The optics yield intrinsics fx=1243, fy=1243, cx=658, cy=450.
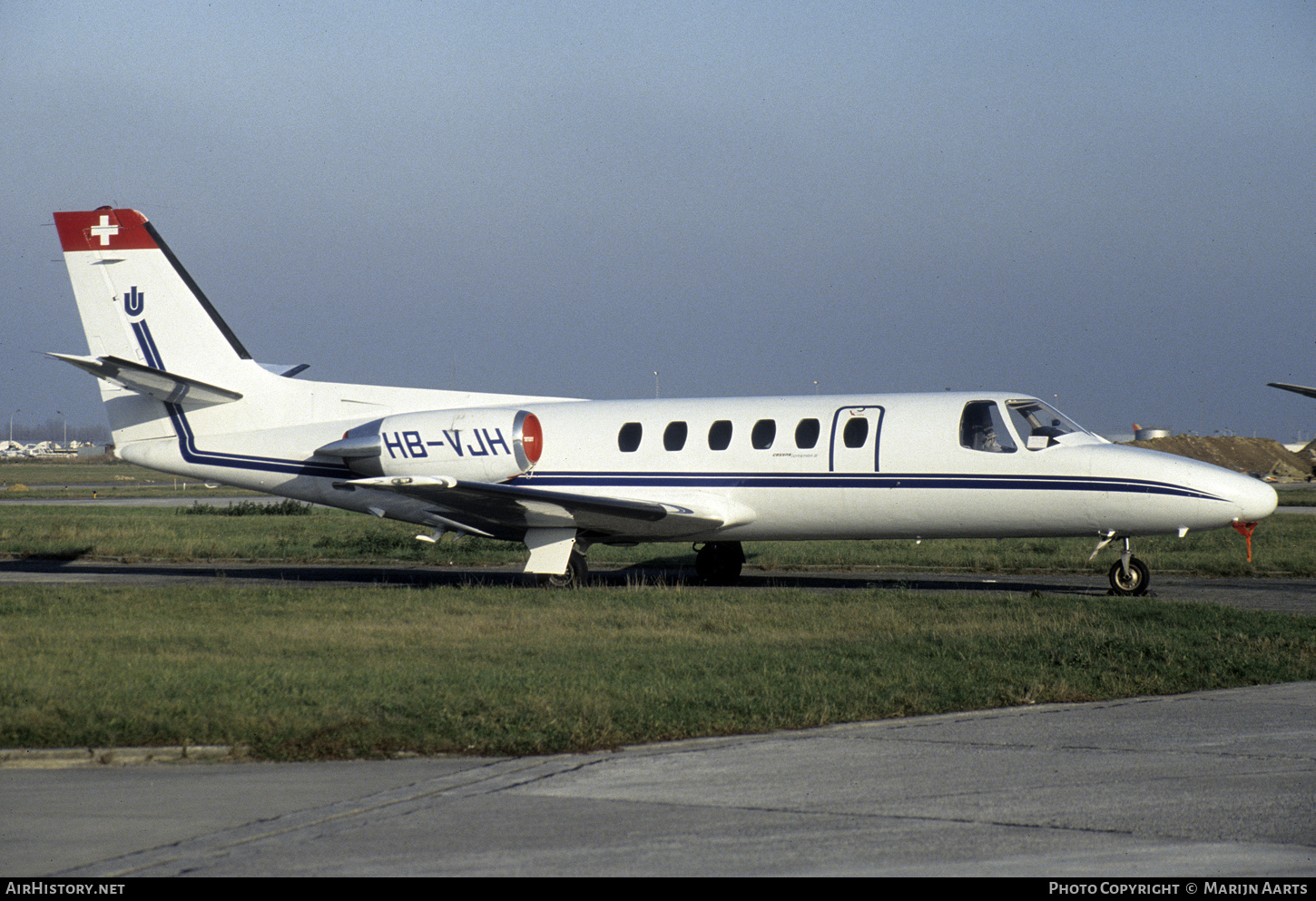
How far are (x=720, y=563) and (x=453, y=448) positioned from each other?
189 inches

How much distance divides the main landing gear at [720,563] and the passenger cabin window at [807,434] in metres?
2.87

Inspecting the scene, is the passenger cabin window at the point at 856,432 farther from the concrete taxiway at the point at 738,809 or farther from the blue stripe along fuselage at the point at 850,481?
the concrete taxiway at the point at 738,809

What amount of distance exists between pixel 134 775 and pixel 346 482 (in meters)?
13.5

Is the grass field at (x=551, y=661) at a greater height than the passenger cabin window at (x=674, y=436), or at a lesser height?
lesser

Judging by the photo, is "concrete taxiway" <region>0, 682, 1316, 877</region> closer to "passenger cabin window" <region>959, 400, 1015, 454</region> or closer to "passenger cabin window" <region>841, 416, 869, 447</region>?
"passenger cabin window" <region>959, 400, 1015, 454</region>

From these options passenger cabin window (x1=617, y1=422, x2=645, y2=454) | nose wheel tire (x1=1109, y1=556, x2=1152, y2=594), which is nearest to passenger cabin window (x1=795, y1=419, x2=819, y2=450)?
passenger cabin window (x1=617, y1=422, x2=645, y2=454)

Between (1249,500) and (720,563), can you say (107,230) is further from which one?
(1249,500)

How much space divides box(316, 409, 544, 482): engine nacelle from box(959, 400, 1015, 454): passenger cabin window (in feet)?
22.0

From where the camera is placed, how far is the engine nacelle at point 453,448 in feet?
65.4

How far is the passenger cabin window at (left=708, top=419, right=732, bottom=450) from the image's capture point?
19.0m

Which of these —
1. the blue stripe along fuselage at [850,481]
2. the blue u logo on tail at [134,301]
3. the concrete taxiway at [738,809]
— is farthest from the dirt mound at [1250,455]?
the concrete taxiway at [738,809]

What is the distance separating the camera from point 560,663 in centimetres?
1062

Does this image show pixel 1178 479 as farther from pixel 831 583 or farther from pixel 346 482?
pixel 346 482
